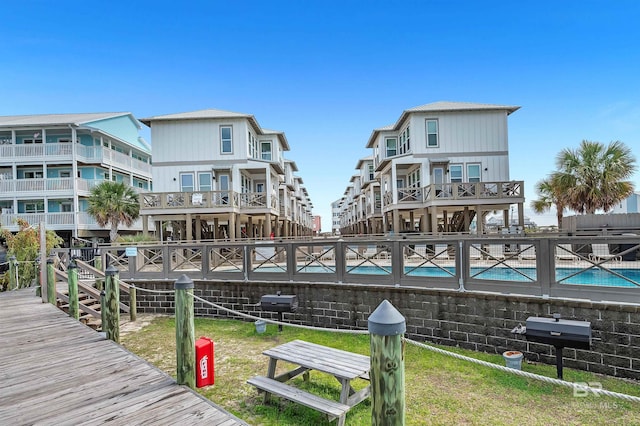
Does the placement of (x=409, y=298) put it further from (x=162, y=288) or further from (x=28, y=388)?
(x=162, y=288)

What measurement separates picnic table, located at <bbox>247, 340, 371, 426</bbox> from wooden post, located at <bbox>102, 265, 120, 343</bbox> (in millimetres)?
3174

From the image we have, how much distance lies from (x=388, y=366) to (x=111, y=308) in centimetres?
619

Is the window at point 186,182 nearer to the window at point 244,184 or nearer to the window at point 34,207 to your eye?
the window at point 244,184

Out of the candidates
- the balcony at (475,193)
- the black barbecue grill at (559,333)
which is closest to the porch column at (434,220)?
the balcony at (475,193)

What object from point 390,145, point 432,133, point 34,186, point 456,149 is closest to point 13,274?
point 34,186

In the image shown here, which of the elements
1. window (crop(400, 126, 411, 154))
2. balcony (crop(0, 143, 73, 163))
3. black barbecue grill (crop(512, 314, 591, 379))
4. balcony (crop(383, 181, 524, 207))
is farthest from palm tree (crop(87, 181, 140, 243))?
black barbecue grill (crop(512, 314, 591, 379))

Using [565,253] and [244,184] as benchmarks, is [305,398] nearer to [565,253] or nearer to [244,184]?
[565,253]

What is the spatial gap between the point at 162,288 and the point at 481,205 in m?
19.2

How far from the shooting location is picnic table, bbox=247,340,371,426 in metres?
4.31

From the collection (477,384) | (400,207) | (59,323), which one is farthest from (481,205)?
(59,323)

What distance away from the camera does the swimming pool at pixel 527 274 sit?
6.41m

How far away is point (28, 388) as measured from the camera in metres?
4.46

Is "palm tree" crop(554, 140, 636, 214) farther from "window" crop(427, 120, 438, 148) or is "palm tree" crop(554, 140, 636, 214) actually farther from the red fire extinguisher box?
the red fire extinguisher box

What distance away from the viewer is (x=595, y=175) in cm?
2156
